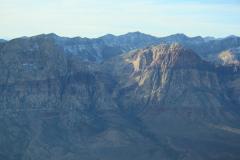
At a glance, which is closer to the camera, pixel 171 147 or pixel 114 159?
pixel 114 159

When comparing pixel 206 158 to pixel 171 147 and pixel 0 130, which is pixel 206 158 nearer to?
pixel 171 147

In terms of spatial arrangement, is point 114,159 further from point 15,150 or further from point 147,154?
point 15,150

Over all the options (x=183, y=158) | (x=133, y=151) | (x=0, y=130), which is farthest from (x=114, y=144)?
(x=0, y=130)

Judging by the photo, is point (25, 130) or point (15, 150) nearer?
point (15, 150)

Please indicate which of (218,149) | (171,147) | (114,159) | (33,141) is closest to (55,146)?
(33,141)

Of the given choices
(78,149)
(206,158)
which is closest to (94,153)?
(78,149)

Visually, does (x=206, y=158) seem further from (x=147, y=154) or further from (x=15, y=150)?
(x=15, y=150)

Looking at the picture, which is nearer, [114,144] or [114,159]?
[114,159]
